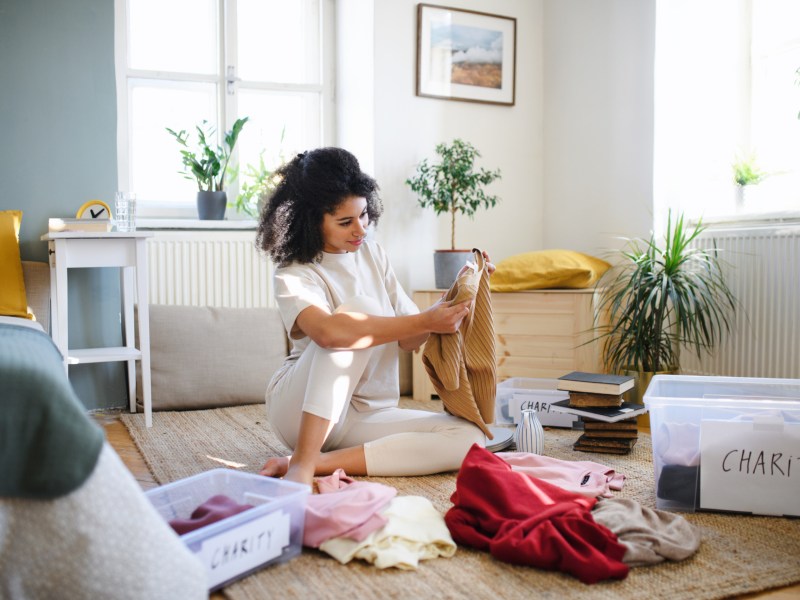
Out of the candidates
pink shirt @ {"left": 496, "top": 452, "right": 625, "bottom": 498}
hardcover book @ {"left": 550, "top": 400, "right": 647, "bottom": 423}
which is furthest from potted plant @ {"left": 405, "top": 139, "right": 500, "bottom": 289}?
pink shirt @ {"left": 496, "top": 452, "right": 625, "bottom": 498}

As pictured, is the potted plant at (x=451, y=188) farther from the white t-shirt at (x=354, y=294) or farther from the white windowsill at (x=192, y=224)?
the white t-shirt at (x=354, y=294)

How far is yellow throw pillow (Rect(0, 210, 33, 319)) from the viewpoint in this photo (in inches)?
113

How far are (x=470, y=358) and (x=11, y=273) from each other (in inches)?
70.4

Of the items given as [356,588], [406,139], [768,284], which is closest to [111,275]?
[406,139]

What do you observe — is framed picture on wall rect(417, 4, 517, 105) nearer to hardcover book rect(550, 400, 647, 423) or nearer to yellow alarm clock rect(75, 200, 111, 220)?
yellow alarm clock rect(75, 200, 111, 220)

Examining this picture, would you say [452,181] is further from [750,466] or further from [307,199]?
[750,466]

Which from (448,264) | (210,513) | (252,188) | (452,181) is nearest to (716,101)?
(452,181)

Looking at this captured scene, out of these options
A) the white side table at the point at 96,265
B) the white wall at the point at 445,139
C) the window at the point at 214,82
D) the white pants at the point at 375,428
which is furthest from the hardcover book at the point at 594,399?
the window at the point at 214,82

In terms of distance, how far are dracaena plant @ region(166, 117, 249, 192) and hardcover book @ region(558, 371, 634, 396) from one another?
1996 mm

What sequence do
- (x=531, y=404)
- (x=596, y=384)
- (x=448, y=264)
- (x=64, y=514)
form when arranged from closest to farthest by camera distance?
(x=64, y=514), (x=596, y=384), (x=531, y=404), (x=448, y=264)

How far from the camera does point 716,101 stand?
3.35 metres

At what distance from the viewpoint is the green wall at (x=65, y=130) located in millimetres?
3096

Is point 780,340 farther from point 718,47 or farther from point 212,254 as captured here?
point 212,254

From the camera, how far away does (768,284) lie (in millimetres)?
2961
